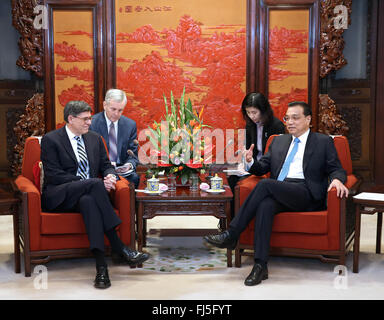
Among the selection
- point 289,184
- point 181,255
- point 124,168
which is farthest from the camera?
point 124,168

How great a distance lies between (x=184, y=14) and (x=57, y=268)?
337cm

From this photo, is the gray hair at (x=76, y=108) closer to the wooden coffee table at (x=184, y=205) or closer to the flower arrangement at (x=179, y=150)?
the flower arrangement at (x=179, y=150)

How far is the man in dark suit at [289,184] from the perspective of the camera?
3.14m

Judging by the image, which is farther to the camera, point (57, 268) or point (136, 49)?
point (136, 49)

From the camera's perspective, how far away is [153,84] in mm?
5703

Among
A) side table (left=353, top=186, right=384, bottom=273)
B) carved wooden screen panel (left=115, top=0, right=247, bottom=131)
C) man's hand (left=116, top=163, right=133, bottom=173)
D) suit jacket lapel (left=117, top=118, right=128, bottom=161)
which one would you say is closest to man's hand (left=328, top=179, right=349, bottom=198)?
side table (left=353, top=186, right=384, bottom=273)

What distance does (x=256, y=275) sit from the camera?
3.04 m

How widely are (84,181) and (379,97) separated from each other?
12.6 feet

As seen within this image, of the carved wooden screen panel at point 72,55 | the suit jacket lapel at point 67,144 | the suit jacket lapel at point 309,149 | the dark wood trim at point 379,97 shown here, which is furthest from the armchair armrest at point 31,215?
the dark wood trim at point 379,97

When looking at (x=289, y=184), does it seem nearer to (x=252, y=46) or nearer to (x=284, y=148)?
(x=284, y=148)

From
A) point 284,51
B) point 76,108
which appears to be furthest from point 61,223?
point 284,51
